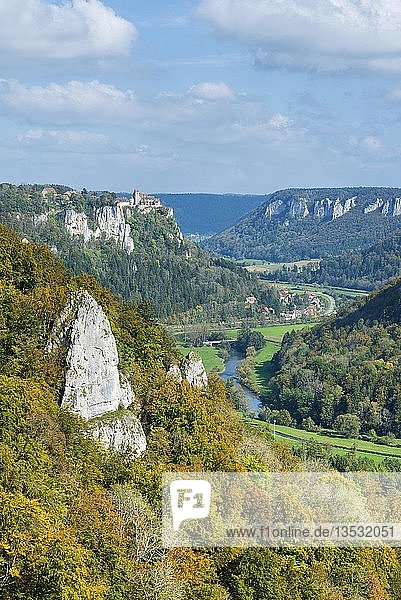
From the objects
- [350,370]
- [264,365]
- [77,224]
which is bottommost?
[264,365]

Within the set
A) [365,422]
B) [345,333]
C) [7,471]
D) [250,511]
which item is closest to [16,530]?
[7,471]

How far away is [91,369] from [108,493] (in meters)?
6.21

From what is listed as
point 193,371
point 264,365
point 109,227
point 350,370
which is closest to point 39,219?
point 109,227

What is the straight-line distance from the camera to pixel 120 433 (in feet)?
95.2

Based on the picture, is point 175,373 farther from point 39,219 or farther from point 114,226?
point 114,226

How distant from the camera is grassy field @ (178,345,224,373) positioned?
89.1 metres

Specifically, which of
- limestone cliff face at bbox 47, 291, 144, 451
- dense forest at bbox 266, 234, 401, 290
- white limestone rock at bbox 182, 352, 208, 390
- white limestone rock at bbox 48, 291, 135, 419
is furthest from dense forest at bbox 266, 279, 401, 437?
dense forest at bbox 266, 234, 401, 290

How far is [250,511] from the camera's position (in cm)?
2620

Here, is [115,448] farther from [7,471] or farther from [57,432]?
[7,471]

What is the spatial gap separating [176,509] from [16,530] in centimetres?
772

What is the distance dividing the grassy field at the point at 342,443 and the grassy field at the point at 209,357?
22863mm

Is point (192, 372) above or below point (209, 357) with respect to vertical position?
above

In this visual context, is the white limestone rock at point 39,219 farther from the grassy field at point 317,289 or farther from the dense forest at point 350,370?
the grassy field at point 317,289

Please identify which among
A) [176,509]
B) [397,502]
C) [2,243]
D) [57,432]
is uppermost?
[2,243]
